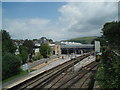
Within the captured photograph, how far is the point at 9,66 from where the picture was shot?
15.4 m

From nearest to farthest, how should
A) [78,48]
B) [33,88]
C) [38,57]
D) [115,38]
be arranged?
[33,88] < [115,38] < [38,57] < [78,48]

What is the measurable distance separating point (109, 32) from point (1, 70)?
610 inches

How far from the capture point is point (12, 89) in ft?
32.0

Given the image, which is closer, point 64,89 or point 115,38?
point 64,89

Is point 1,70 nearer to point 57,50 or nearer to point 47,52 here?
point 47,52

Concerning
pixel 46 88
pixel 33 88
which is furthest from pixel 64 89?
pixel 33 88

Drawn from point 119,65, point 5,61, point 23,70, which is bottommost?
point 23,70

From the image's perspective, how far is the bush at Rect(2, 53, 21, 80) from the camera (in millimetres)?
14898

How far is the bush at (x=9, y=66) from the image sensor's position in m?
14.9

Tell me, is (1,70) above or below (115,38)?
below

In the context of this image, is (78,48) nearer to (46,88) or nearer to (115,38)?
(115,38)

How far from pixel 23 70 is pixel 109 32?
13.4 metres

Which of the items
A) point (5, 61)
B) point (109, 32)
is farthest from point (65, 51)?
point (5, 61)

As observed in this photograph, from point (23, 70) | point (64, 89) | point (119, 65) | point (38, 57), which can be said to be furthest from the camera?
point (38, 57)
